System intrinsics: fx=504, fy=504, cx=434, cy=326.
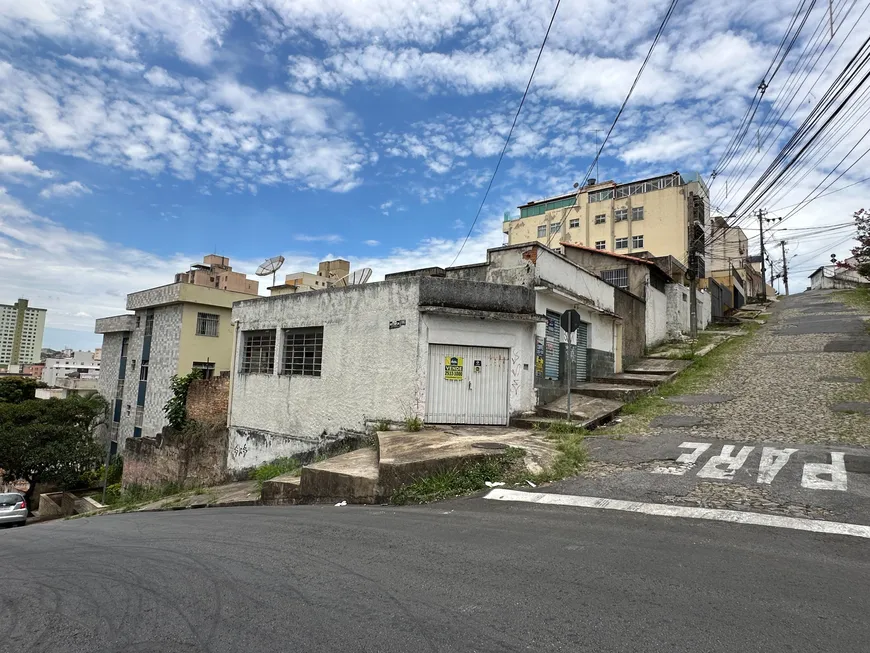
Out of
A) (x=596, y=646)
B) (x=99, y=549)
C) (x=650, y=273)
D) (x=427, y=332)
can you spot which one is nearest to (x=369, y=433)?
(x=427, y=332)

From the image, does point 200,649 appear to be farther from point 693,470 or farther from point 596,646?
point 693,470

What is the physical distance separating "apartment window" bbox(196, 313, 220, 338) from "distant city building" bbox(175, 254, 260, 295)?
422 cm

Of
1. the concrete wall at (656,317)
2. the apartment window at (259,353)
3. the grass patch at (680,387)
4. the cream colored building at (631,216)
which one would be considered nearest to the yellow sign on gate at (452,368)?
the grass patch at (680,387)

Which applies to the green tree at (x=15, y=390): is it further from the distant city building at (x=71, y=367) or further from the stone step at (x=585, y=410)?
the stone step at (x=585, y=410)

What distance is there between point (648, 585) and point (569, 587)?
553 mm

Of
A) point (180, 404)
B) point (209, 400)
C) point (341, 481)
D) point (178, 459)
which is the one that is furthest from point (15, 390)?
point (341, 481)

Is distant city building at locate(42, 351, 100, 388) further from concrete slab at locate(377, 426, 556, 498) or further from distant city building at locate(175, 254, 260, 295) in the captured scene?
concrete slab at locate(377, 426, 556, 498)

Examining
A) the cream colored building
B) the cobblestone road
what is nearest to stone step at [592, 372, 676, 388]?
the cobblestone road

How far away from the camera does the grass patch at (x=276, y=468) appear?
42.2ft

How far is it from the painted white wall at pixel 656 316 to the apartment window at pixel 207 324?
2348 cm

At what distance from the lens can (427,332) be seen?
36.5 ft

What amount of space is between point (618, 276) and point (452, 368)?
13.0 metres

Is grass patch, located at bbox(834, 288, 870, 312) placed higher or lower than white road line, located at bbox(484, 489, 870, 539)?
higher

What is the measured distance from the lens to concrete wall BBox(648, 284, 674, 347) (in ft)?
69.5
